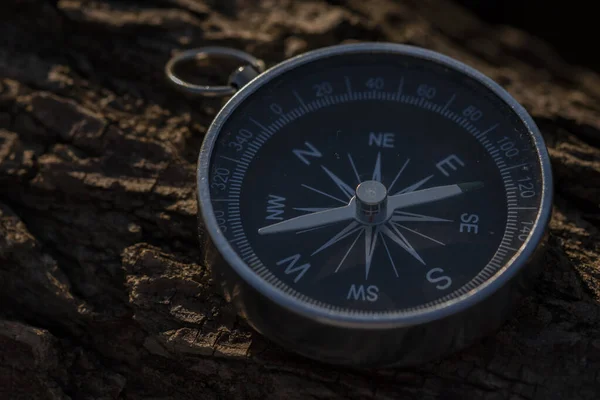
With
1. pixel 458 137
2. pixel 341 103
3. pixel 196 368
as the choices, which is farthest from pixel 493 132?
pixel 196 368

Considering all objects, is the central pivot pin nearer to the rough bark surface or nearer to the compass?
the compass

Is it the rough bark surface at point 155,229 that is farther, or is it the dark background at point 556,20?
the dark background at point 556,20

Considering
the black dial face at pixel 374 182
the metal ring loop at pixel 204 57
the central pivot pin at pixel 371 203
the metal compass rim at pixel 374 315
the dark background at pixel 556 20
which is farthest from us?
the dark background at pixel 556 20

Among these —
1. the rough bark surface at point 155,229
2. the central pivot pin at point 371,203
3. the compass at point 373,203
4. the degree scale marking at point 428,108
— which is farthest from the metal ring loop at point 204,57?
the central pivot pin at point 371,203

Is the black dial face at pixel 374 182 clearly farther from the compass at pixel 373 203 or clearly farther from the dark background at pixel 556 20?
the dark background at pixel 556 20

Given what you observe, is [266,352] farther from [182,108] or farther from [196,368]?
[182,108]

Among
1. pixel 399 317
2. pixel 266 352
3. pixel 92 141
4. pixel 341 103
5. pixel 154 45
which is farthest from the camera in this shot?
pixel 154 45

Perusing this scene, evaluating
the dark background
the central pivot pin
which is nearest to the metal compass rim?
the central pivot pin
